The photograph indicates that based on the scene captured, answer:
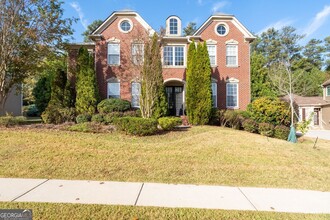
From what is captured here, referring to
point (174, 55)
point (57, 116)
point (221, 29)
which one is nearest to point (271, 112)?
point (221, 29)

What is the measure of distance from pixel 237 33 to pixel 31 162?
16043mm

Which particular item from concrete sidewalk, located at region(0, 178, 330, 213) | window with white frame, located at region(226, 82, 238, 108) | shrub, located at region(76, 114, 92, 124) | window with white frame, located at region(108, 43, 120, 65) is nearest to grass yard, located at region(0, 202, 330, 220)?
concrete sidewalk, located at region(0, 178, 330, 213)

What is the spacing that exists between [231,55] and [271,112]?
6.07m

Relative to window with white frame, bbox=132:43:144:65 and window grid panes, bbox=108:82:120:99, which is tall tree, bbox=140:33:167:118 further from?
window grid panes, bbox=108:82:120:99

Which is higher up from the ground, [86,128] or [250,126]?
[86,128]

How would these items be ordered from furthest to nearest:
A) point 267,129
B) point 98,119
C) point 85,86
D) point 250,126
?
point 85,86 < point 98,119 < point 250,126 < point 267,129

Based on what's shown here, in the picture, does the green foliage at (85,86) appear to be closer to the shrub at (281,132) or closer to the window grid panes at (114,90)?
the window grid panes at (114,90)

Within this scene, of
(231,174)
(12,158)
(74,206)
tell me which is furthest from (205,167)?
(12,158)

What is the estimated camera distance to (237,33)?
643 inches

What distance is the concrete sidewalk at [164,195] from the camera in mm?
3764

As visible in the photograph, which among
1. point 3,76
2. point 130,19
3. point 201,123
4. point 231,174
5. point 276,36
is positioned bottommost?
point 231,174

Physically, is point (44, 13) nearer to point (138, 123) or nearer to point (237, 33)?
point (138, 123)

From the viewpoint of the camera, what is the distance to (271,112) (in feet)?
40.9

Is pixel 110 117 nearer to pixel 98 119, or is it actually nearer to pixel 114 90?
pixel 98 119
